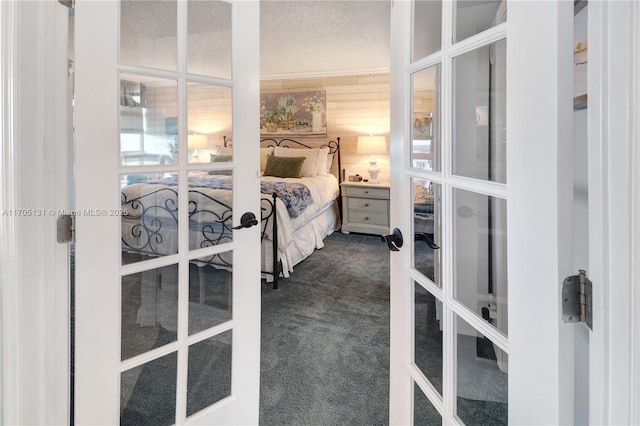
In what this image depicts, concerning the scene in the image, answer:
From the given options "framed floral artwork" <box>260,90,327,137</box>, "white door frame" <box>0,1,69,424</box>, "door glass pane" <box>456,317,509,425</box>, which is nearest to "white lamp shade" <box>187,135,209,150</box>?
"white door frame" <box>0,1,69,424</box>

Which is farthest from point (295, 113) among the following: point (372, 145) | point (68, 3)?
point (68, 3)

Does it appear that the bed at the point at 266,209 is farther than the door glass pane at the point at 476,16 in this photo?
Yes

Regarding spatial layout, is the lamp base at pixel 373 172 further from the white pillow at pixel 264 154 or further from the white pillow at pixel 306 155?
the white pillow at pixel 264 154

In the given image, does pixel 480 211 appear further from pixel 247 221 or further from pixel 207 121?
pixel 207 121

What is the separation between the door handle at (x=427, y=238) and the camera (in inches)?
44.3

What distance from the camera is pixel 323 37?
425 centimetres

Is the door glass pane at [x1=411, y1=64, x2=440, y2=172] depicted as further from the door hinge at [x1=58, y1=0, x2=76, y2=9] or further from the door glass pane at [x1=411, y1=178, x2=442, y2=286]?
the door hinge at [x1=58, y1=0, x2=76, y2=9]

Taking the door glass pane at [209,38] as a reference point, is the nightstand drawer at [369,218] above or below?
below

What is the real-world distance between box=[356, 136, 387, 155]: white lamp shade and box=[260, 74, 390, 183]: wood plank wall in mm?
189

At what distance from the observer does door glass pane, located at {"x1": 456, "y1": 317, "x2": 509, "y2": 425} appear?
2.82 feet

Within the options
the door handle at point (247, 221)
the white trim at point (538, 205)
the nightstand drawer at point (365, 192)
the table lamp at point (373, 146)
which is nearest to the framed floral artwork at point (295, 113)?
the table lamp at point (373, 146)

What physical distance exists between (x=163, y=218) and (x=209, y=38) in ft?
2.45

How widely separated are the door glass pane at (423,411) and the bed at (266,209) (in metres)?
0.88

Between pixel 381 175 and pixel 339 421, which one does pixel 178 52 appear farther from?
pixel 381 175
